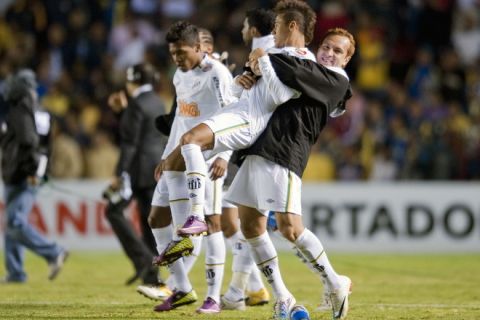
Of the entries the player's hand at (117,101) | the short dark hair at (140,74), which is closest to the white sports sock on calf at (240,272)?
the player's hand at (117,101)

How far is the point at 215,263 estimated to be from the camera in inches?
411

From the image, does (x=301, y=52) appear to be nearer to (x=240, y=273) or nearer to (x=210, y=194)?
(x=210, y=194)

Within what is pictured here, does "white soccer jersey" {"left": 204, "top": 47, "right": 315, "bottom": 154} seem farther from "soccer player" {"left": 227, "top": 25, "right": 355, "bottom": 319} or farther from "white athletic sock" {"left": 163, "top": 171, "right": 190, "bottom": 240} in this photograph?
"white athletic sock" {"left": 163, "top": 171, "right": 190, "bottom": 240}

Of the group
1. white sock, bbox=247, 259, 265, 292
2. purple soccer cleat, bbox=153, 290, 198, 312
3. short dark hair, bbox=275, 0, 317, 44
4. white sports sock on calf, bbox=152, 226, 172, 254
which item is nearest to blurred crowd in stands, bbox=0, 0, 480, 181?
white sock, bbox=247, 259, 265, 292

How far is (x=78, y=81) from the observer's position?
23.3 metres

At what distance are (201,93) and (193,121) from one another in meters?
0.26

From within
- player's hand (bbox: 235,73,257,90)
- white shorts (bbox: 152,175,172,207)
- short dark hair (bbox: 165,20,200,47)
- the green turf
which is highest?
short dark hair (bbox: 165,20,200,47)

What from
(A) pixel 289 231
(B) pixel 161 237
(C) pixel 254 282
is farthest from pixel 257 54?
(C) pixel 254 282

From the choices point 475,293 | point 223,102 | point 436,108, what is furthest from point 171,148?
point 436,108

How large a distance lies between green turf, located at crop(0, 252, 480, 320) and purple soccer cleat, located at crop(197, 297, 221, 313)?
0.15 metres

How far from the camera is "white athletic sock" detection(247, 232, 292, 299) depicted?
945 cm

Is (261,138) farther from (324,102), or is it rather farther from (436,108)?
(436,108)

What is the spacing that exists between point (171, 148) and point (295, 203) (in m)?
1.82

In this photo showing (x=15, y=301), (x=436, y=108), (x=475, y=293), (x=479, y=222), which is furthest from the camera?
(x=436, y=108)
